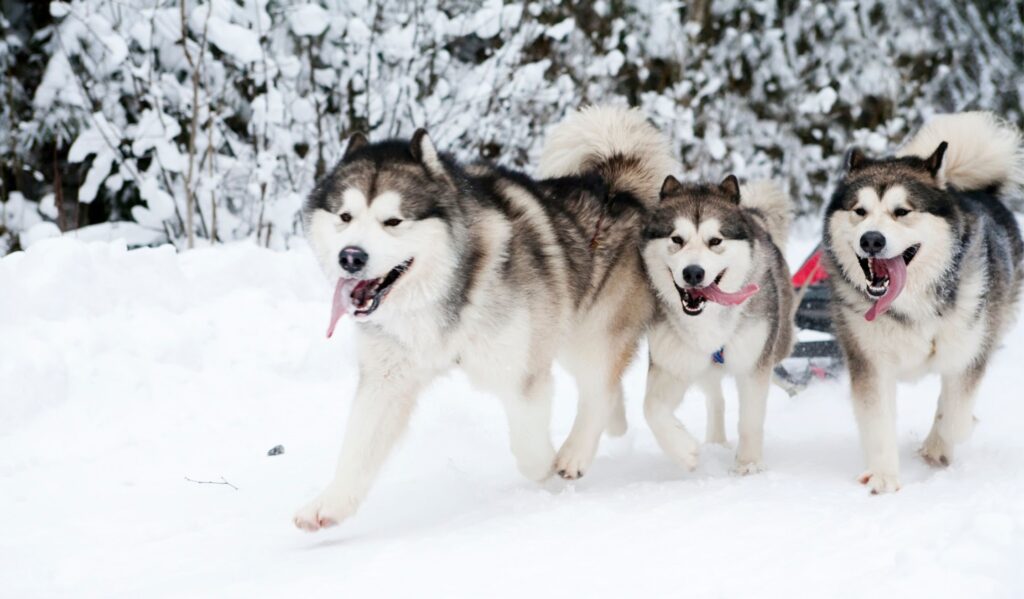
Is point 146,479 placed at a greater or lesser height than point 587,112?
lesser

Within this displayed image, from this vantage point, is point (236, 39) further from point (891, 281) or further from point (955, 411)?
point (955, 411)

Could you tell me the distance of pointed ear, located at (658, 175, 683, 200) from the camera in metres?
3.91

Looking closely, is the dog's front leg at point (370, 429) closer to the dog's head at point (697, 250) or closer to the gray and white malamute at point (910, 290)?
the dog's head at point (697, 250)

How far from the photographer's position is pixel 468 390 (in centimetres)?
499

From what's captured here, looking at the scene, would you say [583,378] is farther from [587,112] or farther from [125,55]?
[125,55]

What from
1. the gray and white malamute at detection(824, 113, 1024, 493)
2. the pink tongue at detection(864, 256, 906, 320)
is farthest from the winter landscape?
the pink tongue at detection(864, 256, 906, 320)

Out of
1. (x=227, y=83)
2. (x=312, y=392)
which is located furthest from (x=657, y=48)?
(x=312, y=392)

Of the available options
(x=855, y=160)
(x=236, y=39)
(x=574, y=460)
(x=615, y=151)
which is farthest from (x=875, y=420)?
(x=236, y=39)

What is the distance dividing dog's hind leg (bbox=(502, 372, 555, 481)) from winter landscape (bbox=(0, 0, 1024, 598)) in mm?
132

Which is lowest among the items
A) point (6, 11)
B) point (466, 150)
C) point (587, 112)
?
point (466, 150)

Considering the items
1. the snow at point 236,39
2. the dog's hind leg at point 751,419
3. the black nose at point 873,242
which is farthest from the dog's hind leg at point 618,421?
the snow at point 236,39

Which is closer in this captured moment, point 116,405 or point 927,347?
point 927,347

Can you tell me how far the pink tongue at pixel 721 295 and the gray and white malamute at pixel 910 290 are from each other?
395mm

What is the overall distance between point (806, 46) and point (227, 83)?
824cm
